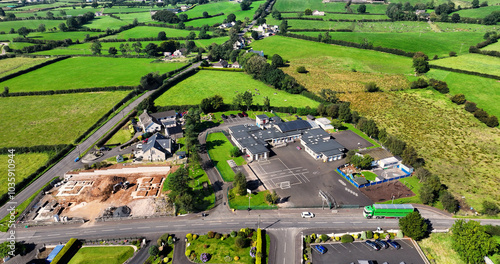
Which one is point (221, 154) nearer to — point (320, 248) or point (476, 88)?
point (320, 248)

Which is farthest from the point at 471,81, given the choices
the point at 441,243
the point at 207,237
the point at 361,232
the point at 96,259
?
the point at 96,259

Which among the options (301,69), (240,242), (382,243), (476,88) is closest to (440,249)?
(382,243)

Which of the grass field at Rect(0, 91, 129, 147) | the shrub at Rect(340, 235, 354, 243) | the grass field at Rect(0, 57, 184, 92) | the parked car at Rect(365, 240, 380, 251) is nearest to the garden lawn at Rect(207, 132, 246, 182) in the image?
the shrub at Rect(340, 235, 354, 243)

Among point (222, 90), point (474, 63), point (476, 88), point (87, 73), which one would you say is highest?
point (87, 73)

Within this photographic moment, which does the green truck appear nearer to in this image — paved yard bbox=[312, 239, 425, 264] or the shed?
paved yard bbox=[312, 239, 425, 264]

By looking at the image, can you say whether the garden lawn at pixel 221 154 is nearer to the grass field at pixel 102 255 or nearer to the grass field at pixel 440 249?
the grass field at pixel 102 255

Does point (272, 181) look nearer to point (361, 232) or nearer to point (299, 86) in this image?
point (361, 232)
